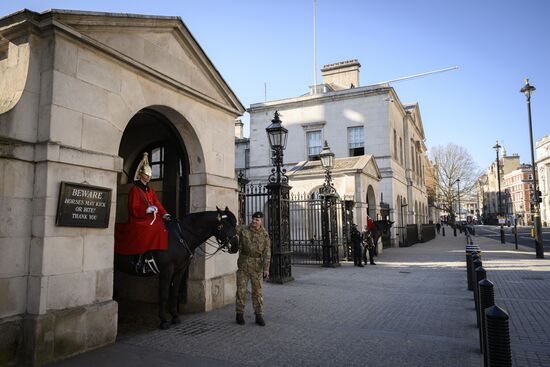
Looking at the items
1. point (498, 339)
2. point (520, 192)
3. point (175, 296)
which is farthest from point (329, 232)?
point (520, 192)

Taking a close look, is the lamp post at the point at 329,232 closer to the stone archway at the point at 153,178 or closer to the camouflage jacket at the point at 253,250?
the stone archway at the point at 153,178

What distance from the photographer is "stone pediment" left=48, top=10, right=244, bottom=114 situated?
546cm

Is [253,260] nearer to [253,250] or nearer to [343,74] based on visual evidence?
[253,250]

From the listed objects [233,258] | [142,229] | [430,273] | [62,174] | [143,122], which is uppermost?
[143,122]

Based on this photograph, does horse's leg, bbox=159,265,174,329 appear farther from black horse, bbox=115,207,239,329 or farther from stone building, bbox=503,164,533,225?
stone building, bbox=503,164,533,225

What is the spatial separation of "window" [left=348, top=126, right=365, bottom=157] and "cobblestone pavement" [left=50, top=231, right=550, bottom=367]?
2059 cm

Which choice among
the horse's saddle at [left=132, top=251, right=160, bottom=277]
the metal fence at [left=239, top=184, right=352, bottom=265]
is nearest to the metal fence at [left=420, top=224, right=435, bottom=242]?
the metal fence at [left=239, top=184, right=352, bottom=265]

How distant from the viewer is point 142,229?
617 cm

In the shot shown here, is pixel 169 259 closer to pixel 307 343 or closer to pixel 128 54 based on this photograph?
pixel 307 343

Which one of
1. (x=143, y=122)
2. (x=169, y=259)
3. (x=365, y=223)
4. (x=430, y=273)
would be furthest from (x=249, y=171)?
(x=169, y=259)

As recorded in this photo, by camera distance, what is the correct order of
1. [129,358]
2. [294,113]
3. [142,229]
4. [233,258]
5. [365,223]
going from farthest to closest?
[294,113], [365,223], [233,258], [142,229], [129,358]

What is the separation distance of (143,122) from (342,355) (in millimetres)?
6301

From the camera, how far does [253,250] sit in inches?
269

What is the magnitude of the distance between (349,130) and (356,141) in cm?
105
